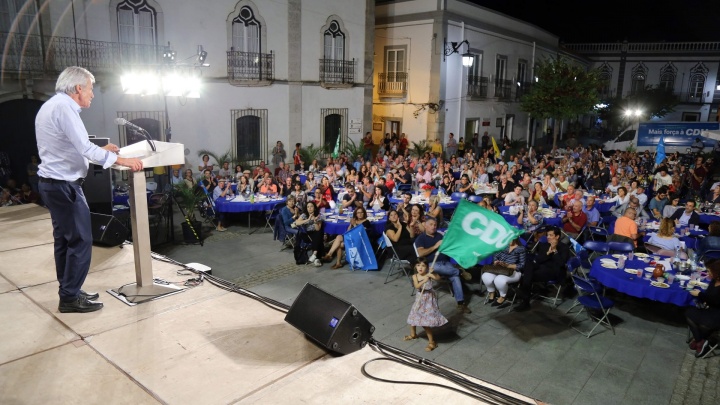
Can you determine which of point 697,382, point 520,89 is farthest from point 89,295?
point 520,89

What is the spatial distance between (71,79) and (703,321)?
7.88 m

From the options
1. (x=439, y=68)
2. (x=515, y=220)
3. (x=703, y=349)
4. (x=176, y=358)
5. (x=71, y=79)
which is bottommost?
(x=703, y=349)

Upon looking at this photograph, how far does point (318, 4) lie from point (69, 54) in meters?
10.1

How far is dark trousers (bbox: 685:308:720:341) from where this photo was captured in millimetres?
6754

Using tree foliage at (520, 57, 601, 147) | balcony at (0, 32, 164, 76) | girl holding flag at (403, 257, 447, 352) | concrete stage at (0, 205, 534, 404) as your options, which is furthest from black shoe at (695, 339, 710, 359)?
tree foliage at (520, 57, 601, 147)

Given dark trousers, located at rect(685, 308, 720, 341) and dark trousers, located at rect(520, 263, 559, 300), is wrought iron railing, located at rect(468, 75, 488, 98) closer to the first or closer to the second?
dark trousers, located at rect(520, 263, 559, 300)

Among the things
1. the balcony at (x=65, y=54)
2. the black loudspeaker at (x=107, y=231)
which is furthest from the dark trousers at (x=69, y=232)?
the balcony at (x=65, y=54)

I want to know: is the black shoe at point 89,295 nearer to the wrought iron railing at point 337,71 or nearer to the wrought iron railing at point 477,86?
the wrought iron railing at point 337,71

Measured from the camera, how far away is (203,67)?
17.5m

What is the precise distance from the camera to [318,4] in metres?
20.9

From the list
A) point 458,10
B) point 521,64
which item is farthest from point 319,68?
point 521,64

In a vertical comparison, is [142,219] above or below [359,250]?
above

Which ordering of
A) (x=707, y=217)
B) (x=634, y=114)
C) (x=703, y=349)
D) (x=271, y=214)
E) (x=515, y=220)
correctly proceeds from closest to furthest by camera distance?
(x=703, y=349) → (x=515, y=220) → (x=707, y=217) → (x=271, y=214) → (x=634, y=114)

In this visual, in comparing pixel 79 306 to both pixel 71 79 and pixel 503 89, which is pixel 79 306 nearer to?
pixel 71 79
